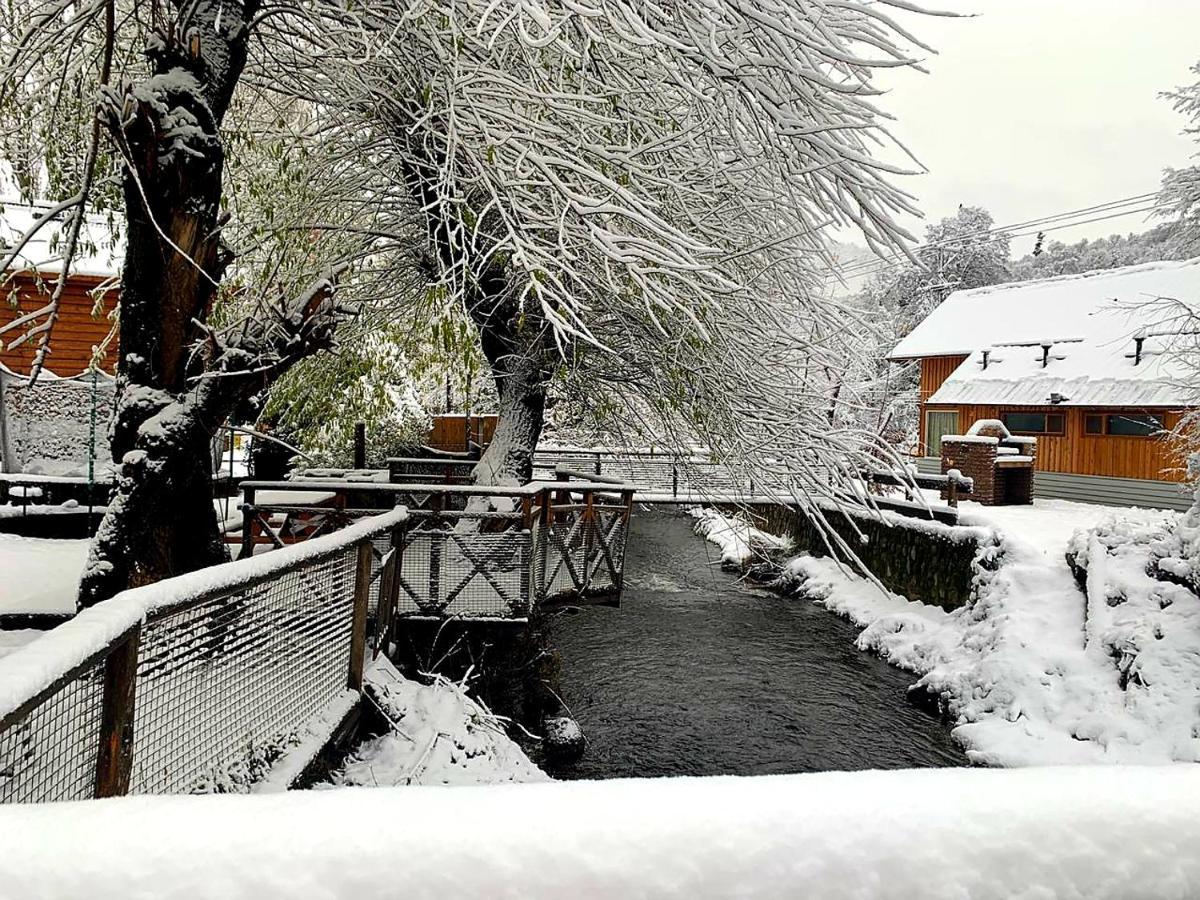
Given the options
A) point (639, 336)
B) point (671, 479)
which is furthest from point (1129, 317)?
point (639, 336)

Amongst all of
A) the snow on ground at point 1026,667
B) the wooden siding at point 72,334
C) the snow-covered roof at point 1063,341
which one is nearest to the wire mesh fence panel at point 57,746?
the snow on ground at point 1026,667

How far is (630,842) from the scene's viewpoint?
0.90 metres

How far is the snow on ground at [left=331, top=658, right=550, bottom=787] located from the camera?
498 centimetres

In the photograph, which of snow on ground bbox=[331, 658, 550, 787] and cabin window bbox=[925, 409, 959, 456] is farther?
cabin window bbox=[925, 409, 959, 456]

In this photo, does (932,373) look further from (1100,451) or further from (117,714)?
(117,714)

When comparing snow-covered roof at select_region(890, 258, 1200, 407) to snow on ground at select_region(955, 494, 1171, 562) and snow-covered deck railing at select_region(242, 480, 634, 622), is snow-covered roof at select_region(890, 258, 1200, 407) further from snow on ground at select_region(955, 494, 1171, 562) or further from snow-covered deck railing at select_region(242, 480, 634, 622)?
snow-covered deck railing at select_region(242, 480, 634, 622)

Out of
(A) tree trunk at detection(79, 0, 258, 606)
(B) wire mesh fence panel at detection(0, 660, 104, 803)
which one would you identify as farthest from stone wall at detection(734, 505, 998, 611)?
(B) wire mesh fence panel at detection(0, 660, 104, 803)

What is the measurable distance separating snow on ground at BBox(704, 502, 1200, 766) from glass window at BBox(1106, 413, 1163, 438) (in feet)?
25.9

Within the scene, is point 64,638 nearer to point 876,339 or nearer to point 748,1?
point 748,1

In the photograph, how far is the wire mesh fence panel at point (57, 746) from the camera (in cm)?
189

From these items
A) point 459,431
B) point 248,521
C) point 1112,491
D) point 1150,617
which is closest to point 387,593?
point 248,521

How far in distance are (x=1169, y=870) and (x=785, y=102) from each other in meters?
4.46

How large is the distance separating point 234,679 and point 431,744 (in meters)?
2.40

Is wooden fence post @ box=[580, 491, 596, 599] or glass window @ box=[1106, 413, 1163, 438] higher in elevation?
glass window @ box=[1106, 413, 1163, 438]
